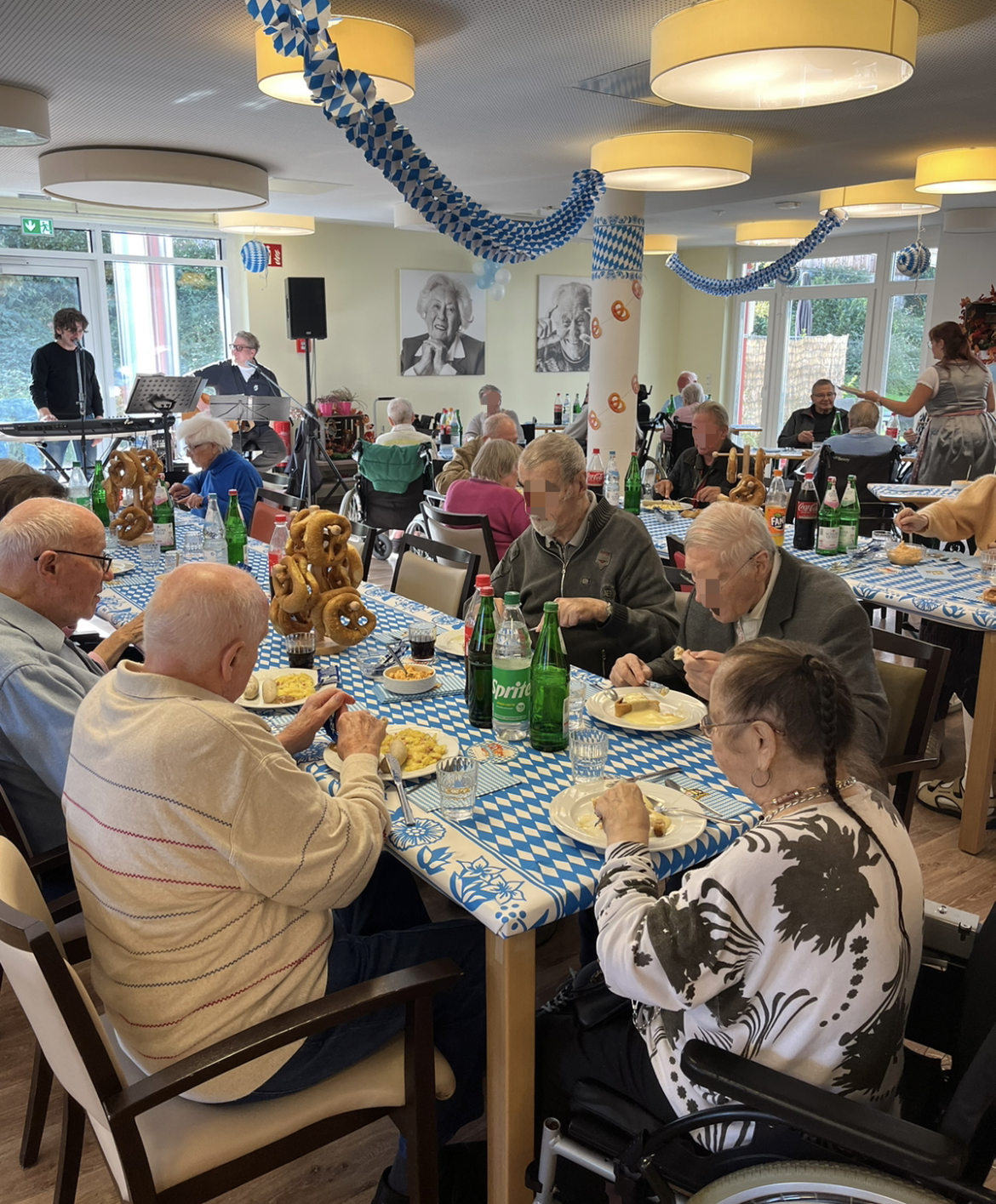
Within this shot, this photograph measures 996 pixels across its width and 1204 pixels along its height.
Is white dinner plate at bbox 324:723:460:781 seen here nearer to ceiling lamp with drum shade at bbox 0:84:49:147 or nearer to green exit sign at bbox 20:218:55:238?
ceiling lamp with drum shade at bbox 0:84:49:147

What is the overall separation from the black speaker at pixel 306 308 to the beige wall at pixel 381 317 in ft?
4.03

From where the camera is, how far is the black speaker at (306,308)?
Answer: 9.88 meters

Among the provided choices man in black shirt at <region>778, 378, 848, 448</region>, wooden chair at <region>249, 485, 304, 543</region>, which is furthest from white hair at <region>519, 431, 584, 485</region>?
man in black shirt at <region>778, 378, 848, 448</region>

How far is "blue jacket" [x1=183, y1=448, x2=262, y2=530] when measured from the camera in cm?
478

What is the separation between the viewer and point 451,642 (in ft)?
9.07

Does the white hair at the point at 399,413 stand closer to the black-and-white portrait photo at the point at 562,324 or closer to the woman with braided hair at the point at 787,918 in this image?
the woman with braided hair at the point at 787,918

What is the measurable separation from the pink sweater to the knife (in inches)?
102

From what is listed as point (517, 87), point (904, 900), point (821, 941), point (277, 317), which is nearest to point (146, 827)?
point (821, 941)

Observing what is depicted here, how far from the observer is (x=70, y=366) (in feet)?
27.4

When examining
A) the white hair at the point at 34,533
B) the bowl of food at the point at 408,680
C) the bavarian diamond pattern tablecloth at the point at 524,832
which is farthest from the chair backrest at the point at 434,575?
the white hair at the point at 34,533

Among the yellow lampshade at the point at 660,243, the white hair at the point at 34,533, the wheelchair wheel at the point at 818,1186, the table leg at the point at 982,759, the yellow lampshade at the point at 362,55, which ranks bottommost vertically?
the table leg at the point at 982,759

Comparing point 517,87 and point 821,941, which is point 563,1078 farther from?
point 517,87

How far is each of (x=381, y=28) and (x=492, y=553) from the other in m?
2.17

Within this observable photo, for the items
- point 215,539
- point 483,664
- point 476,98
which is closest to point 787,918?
point 483,664
